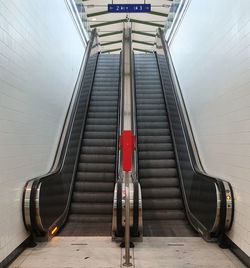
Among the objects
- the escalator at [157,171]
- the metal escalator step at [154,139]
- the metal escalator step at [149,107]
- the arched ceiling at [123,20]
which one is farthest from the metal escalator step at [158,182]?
the arched ceiling at [123,20]

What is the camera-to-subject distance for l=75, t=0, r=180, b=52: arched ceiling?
13.4 metres

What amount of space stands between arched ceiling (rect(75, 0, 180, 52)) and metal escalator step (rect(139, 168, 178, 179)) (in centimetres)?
770

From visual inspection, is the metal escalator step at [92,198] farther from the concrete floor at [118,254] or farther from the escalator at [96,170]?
the concrete floor at [118,254]

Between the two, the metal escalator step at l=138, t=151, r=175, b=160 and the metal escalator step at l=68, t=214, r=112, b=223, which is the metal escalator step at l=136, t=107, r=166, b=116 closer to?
the metal escalator step at l=138, t=151, r=175, b=160

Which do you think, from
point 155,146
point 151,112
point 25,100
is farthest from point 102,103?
point 25,100

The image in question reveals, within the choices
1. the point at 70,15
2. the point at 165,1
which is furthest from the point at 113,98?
the point at 165,1

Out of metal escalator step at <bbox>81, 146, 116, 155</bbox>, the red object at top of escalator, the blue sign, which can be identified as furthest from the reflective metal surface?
the blue sign

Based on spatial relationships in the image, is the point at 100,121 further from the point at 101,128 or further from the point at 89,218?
the point at 89,218

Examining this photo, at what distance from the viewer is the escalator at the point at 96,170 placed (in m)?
4.80

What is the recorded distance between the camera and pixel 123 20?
16.0 m

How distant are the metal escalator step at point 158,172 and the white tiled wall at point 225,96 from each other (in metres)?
0.79

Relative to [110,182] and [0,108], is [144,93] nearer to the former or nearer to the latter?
[110,182]

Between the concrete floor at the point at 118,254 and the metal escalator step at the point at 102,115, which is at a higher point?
the metal escalator step at the point at 102,115

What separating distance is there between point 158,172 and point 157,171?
0.10 ft
